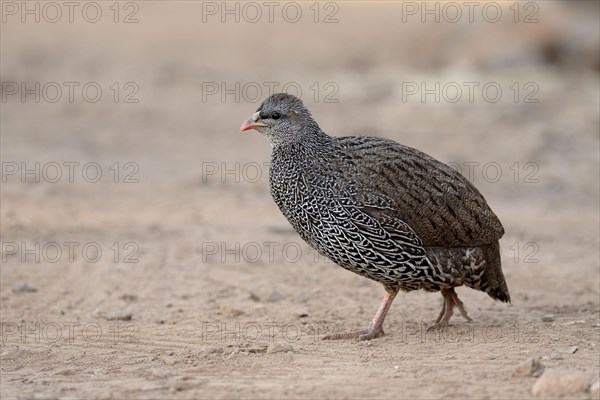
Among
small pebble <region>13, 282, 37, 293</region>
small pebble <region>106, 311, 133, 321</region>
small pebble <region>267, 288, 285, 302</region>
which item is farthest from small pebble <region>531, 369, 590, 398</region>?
small pebble <region>13, 282, 37, 293</region>

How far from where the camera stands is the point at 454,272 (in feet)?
28.0

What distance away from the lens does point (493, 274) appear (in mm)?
8852

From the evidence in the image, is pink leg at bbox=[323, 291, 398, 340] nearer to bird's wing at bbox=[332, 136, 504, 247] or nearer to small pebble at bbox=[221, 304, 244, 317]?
bird's wing at bbox=[332, 136, 504, 247]

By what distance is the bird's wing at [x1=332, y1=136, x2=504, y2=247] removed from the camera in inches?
331

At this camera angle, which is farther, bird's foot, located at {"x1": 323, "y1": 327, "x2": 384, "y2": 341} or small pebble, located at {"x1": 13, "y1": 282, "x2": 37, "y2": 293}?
small pebble, located at {"x1": 13, "y1": 282, "x2": 37, "y2": 293}

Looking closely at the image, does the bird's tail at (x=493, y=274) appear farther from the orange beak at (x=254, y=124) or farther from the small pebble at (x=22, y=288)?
the small pebble at (x=22, y=288)

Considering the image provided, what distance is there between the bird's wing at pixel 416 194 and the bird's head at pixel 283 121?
331 mm

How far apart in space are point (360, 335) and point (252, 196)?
610cm

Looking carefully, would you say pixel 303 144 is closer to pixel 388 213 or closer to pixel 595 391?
pixel 388 213

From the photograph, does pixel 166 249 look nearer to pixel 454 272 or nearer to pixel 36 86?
pixel 454 272

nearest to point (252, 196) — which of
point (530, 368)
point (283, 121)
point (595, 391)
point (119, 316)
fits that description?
point (119, 316)

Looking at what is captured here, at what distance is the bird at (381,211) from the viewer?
827 centimetres

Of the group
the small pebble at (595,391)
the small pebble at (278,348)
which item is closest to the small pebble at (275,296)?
the small pebble at (278,348)

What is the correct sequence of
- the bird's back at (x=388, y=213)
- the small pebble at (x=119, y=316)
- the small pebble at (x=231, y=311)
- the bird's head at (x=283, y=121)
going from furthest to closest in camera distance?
1. the small pebble at (x=231, y=311)
2. the small pebble at (x=119, y=316)
3. the bird's head at (x=283, y=121)
4. the bird's back at (x=388, y=213)
